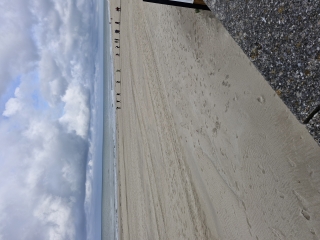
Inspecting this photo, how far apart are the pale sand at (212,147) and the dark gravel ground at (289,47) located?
6.94 feet

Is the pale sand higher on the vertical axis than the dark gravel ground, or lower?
higher

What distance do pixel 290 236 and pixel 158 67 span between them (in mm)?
6565

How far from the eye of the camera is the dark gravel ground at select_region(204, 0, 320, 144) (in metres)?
1.94

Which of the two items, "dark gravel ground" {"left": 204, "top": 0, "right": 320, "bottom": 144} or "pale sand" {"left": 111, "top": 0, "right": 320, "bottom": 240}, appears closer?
"dark gravel ground" {"left": 204, "top": 0, "right": 320, "bottom": 144}

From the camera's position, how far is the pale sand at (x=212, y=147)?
424cm

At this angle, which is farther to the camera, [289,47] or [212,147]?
[212,147]

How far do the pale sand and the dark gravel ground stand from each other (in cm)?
211

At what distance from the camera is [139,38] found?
12469mm

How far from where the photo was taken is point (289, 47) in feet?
6.93

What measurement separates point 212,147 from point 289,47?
13.3ft

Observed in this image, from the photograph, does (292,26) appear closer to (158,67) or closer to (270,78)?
(270,78)

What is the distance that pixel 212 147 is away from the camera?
600cm

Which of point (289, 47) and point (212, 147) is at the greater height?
point (212, 147)

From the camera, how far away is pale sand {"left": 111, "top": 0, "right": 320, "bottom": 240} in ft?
13.9
